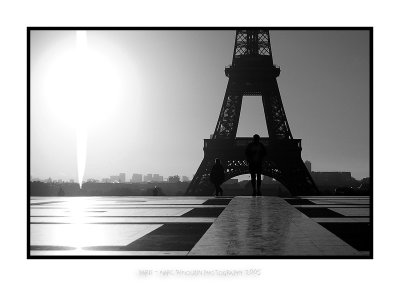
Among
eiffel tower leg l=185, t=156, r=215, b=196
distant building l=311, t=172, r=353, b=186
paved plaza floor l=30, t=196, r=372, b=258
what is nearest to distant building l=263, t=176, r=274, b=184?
distant building l=311, t=172, r=353, b=186

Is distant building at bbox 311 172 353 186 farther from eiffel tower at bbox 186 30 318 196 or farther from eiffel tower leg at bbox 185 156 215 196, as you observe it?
eiffel tower leg at bbox 185 156 215 196


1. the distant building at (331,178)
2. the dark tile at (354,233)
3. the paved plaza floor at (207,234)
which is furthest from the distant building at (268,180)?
the dark tile at (354,233)

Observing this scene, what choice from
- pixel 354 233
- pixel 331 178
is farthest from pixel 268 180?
pixel 354 233

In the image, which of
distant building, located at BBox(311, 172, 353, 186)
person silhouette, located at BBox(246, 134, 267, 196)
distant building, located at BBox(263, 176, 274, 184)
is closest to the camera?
person silhouette, located at BBox(246, 134, 267, 196)

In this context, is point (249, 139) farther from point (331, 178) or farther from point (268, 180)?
point (268, 180)
